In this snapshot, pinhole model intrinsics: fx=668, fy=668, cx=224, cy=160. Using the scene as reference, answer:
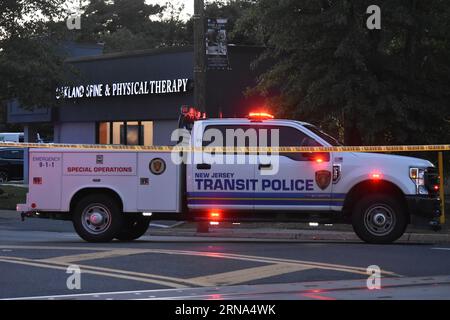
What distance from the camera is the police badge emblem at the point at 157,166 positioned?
1227cm

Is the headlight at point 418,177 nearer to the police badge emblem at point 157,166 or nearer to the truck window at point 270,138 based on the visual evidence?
the truck window at point 270,138

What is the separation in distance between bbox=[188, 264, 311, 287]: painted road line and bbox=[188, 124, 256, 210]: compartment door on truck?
2.77 meters

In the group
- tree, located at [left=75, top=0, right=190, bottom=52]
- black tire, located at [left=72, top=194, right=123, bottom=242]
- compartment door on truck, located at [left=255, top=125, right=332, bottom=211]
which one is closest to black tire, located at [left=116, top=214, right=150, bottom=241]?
black tire, located at [left=72, top=194, right=123, bottom=242]

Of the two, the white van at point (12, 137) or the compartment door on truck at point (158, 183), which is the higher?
the white van at point (12, 137)

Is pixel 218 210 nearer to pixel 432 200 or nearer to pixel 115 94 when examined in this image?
pixel 432 200

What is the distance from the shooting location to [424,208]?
11602mm

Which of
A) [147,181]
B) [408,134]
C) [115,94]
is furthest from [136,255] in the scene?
[115,94]

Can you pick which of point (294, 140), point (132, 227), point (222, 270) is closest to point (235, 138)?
point (294, 140)

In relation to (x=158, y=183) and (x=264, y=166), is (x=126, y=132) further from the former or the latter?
(x=264, y=166)

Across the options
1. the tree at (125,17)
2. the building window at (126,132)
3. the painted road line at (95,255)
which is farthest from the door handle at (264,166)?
the tree at (125,17)

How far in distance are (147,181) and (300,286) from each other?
4.97 meters

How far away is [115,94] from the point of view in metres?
27.3

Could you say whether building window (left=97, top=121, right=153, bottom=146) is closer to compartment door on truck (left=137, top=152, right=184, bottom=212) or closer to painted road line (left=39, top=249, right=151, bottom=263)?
compartment door on truck (left=137, top=152, right=184, bottom=212)

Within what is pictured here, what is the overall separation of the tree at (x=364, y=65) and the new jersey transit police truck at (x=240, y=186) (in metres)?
3.87
